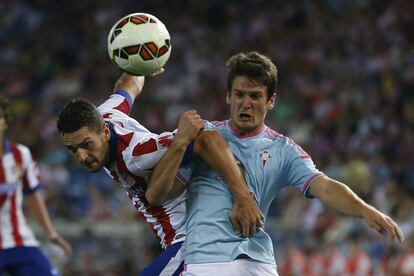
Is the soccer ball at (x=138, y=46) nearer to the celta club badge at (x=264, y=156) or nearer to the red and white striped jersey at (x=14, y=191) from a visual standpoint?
the celta club badge at (x=264, y=156)

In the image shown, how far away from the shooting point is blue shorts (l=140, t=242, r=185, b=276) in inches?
218

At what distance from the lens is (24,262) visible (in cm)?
790

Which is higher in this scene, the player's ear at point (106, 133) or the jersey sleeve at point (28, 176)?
the player's ear at point (106, 133)

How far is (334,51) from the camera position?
51.9 feet

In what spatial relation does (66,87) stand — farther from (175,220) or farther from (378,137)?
(175,220)

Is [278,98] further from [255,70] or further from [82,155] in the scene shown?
[82,155]

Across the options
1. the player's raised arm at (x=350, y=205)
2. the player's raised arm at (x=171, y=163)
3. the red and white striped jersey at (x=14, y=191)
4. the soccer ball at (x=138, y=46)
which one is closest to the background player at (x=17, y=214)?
the red and white striped jersey at (x=14, y=191)

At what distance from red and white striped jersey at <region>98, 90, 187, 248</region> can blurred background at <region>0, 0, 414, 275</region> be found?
17.2 feet

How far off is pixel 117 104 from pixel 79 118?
32.9 inches

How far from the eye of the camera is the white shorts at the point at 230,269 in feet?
17.1

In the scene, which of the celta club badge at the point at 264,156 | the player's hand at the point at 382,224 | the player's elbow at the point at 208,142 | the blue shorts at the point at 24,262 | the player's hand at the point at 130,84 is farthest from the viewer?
the blue shorts at the point at 24,262

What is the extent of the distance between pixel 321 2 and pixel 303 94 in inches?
107

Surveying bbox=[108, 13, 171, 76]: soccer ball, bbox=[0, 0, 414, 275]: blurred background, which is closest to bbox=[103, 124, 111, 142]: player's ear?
bbox=[108, 13, 171, 76]: soccer ball

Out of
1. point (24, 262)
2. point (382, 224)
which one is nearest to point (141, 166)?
point (382, 224)
